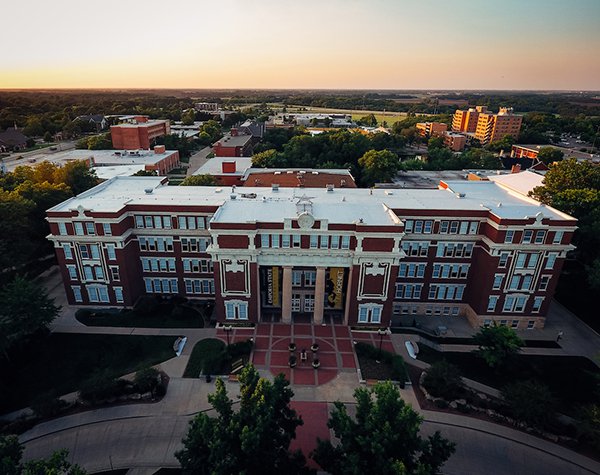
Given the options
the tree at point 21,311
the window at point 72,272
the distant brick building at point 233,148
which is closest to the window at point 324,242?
the tree at point 21,311

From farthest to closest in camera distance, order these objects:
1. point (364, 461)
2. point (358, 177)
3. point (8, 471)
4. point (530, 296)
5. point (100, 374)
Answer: point (358, 177)
point (530, 296)
point (100, 374)
point (364, 461)
point (8, 471)

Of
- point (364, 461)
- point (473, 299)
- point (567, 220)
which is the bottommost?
point (473, 299)

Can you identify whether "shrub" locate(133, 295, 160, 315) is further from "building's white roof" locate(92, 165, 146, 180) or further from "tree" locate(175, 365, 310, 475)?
"building's white roof" locate(92, 165, 146, 180)

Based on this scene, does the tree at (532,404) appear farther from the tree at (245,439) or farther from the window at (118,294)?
the window at (118,294)

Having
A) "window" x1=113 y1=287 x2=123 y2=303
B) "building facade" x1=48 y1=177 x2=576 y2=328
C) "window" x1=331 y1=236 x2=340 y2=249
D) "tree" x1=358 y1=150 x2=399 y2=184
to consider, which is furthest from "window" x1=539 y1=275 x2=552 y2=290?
"window" x1=113 y1=287 x2=123 y2=303

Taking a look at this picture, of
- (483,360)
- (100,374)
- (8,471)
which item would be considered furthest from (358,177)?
(8,471)

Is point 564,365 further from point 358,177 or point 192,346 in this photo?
point 358,177

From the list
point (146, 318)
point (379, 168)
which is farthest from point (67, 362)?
point (379, 168)
